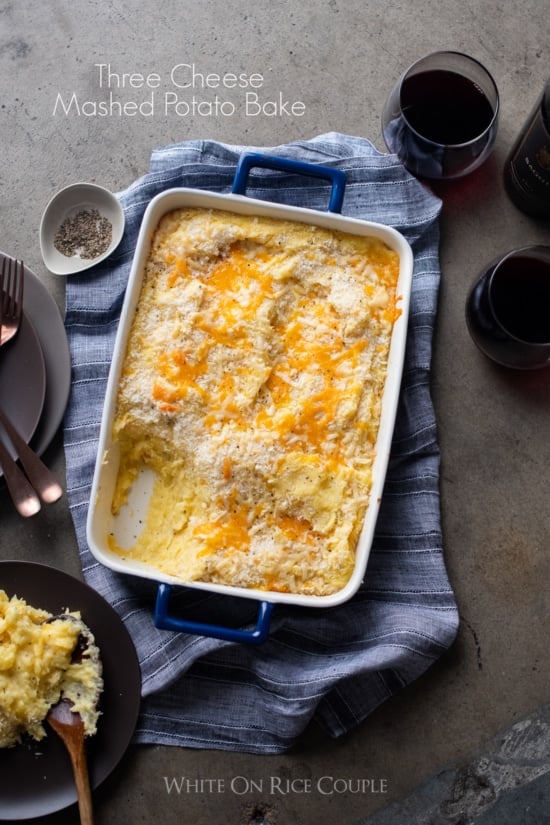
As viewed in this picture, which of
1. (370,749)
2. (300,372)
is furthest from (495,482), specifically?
(370,749)

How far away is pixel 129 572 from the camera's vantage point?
2.54 meters

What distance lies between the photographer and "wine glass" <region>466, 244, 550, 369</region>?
266 centimetres

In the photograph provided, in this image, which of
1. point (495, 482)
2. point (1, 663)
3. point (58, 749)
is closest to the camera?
point (1, 663)

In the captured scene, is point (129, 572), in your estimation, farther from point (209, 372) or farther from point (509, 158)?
point (509, 158)

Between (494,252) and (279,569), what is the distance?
1.45m

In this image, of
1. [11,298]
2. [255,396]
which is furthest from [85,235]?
[255,396]

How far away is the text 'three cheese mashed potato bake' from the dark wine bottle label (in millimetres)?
564

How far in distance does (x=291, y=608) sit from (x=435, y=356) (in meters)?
1.07

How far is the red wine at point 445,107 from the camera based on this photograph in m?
2.78

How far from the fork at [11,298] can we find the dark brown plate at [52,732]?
81cm

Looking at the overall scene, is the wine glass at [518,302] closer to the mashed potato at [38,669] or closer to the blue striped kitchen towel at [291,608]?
the blue striped kitchen towel at [291,608]

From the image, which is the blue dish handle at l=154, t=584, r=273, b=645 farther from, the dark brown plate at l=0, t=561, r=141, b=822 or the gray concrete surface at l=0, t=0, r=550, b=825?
the gray concrete surface at l=0, t=0, r=550, b=825

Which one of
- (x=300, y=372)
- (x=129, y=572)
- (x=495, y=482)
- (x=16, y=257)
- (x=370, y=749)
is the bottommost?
(x=370, y=749)

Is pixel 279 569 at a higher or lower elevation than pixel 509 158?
lower
